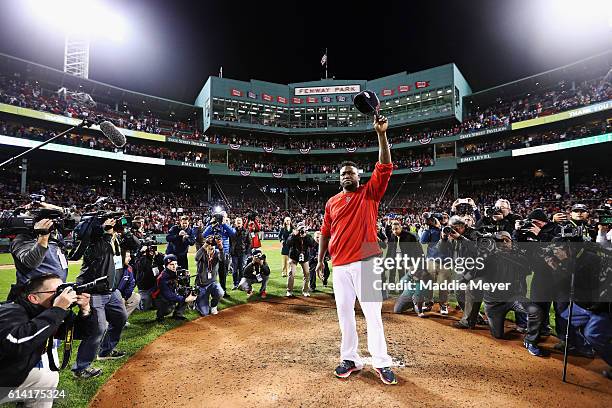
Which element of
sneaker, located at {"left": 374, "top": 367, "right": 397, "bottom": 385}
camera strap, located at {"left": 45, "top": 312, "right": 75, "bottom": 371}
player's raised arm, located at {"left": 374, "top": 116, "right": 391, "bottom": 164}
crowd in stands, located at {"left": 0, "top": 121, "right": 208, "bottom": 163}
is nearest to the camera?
camera strap, located at {"left": 45, "top": 312, "right": 75, "bottom": 371}

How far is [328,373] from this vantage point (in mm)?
3566

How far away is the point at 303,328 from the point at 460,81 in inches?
1567

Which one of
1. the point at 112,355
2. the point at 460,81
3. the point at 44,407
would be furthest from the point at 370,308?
the point at 460,81

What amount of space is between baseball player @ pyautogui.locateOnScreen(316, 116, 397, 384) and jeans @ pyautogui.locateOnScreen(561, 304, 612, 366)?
245 centimetres

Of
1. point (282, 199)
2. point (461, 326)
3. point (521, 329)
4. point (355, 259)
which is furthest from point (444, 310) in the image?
point (282, 199)

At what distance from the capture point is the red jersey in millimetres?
3328

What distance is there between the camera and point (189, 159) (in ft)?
109

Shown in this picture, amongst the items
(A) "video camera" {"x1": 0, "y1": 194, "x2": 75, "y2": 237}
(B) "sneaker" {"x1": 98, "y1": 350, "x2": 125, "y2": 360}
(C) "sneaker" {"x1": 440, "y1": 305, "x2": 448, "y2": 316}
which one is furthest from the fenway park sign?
(A) "video camera" {"x1": 0, "y1": 194, "x2": 75, "y2": 237}

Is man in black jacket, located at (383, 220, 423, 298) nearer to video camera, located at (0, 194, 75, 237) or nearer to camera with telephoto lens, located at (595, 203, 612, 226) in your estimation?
camera with telephoto lens, located at (595, 203, 612, 226)

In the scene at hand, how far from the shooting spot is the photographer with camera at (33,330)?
7.30 ft

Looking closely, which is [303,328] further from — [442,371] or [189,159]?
[189,159]

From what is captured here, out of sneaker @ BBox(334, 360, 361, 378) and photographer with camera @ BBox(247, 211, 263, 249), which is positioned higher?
photographer with camera @ BBox(247, 211, 263, 249)

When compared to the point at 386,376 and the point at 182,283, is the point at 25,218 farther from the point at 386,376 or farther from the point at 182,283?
the point at 386,376

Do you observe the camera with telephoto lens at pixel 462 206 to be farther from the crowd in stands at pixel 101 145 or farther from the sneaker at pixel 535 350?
the crowd in stands at pixel 101 145
